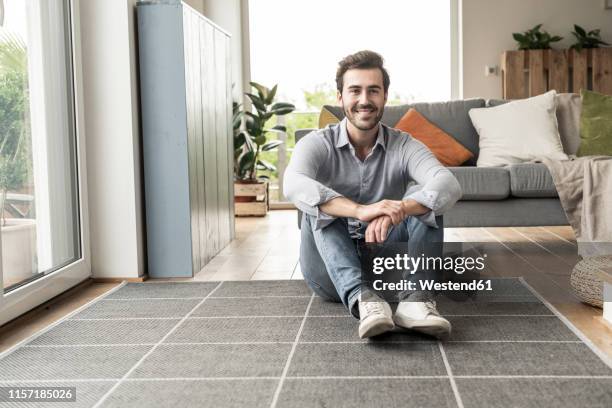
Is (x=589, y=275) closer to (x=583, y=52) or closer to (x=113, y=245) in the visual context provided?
(x=113, y=245)

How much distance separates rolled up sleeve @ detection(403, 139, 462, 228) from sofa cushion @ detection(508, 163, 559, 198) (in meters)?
1.38

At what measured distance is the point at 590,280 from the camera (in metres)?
2.64

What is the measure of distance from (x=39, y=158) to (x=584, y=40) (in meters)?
4.95

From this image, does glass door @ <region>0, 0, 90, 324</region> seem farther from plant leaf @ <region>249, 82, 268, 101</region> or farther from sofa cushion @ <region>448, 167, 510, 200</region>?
plant leaf @ <region>249, 82, 268, 101</region>

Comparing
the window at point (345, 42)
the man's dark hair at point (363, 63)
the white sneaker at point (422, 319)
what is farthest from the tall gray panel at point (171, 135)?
the window at point (345, 42)

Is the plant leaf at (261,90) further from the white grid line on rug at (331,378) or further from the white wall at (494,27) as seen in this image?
the white grid line on rug at (331,378)

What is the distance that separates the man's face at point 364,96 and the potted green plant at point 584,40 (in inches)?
170

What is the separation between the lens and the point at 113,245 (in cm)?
336

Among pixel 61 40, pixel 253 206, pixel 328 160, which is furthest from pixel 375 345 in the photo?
pixel 253 206

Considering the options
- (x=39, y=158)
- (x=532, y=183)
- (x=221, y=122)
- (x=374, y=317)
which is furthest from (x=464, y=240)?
(x=39, y=158)

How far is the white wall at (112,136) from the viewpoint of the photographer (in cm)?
326

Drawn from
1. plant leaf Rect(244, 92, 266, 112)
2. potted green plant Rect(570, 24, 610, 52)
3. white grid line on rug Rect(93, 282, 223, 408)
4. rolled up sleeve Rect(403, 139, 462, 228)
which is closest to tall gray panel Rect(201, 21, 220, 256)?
white grid line on rug Rect(93, 282, 223, 408)

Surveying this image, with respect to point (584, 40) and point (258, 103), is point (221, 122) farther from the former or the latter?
point (584, 40)

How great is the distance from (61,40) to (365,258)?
1617mm
